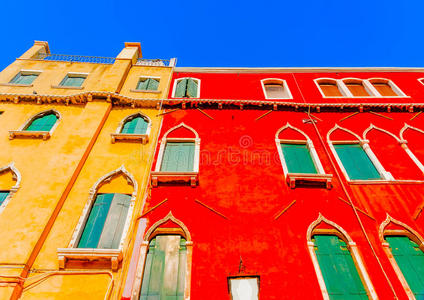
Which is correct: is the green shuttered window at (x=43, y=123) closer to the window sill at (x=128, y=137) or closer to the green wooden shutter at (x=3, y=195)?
the window sill at (x=128, y=137)

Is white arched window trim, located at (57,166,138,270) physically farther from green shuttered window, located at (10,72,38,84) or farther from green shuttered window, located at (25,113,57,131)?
green shuttered window, located at (10,72,38,84)

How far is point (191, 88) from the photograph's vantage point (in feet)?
41.5

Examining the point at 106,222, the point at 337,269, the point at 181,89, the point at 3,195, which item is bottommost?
the point at 337,269

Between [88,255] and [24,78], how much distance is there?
10.6m

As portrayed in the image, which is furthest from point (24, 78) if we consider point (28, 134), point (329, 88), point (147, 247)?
point (329, 88)

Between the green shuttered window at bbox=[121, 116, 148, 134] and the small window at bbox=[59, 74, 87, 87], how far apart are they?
410cm

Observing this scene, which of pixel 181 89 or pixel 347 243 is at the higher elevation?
pixel 181 89

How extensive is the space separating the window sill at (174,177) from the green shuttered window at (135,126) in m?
2.72

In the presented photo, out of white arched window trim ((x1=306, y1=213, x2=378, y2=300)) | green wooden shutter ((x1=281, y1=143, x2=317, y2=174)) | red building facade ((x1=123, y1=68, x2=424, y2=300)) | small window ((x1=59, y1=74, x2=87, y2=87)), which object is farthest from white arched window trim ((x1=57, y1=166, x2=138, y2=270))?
small window ((x1=59, y1=74, x2=87, y2=87))

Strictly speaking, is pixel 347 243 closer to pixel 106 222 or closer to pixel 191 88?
pixel 106 222

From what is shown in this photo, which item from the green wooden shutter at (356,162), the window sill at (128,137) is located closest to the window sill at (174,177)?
the window sill at (128,137)

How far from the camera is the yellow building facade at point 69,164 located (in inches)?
230

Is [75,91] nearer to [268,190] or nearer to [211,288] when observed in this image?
[268,190]

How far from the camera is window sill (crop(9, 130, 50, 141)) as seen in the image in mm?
9141
